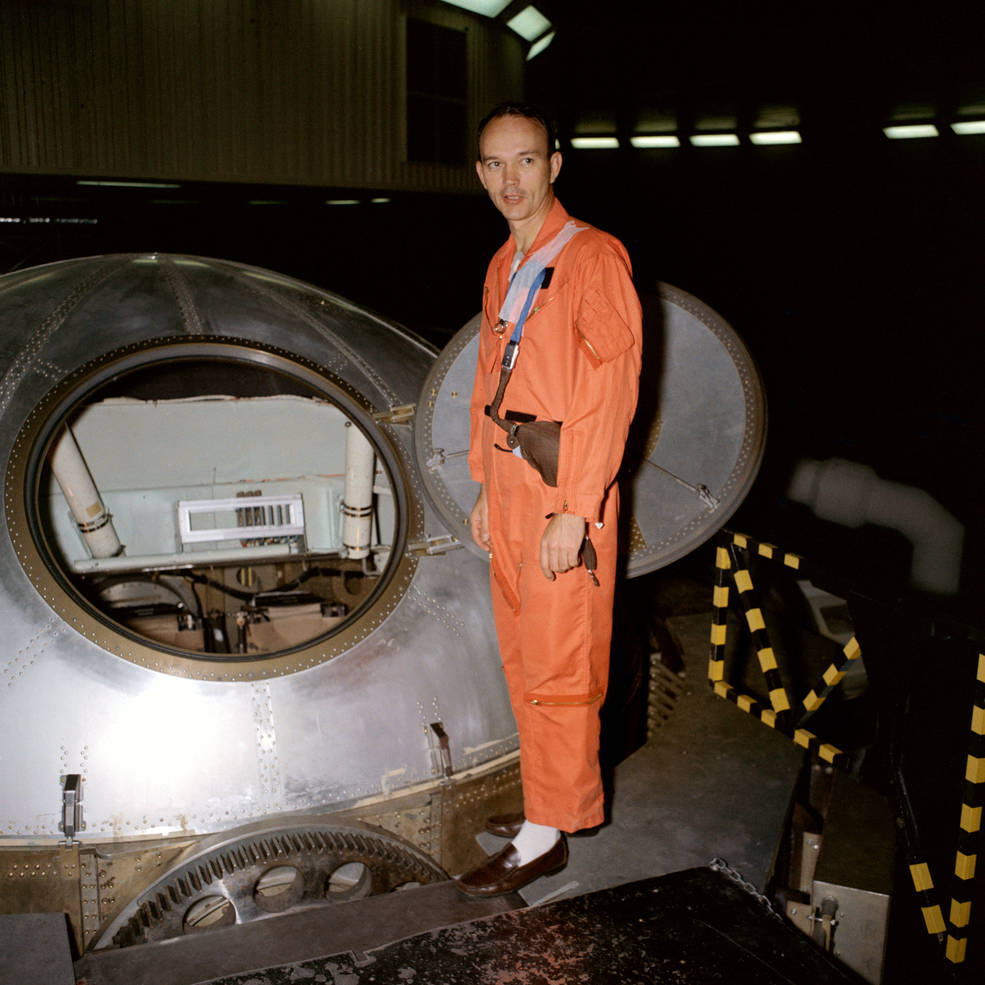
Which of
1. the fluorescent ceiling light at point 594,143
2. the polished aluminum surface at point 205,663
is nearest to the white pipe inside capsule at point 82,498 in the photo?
the polished aluminum surface at point 205,663

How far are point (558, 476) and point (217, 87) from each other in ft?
42.0

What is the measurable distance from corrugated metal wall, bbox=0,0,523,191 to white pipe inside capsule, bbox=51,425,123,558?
1000 centimetres

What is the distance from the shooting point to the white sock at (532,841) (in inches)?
98.0

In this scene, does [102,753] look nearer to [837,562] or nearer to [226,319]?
[226,319]

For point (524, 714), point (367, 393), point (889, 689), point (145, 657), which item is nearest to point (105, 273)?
point (367, 393)

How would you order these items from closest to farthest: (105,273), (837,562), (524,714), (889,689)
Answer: (524,714) → (105,273) → (889,689) → (837,562)

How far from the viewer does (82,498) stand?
3.79m

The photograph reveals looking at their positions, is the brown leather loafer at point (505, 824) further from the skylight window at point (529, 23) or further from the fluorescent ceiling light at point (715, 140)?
A: the skylight window at point (529, 23)

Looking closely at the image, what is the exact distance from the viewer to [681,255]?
12.9 metres

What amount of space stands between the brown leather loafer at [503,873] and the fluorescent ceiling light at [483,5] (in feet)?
49.2

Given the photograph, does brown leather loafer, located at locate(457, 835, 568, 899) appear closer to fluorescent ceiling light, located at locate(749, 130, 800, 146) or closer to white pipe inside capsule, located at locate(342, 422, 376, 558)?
white pipe inside capsule, located at locate(342, 422, 376, 558)

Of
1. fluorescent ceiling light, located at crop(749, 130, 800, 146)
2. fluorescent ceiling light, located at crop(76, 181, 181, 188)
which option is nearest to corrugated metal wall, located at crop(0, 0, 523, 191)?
fluorescent ceiling light, located at crop(76, 181, 181, 188)

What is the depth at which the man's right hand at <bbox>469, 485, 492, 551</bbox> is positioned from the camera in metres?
2.66

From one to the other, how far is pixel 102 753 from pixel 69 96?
482 inches
